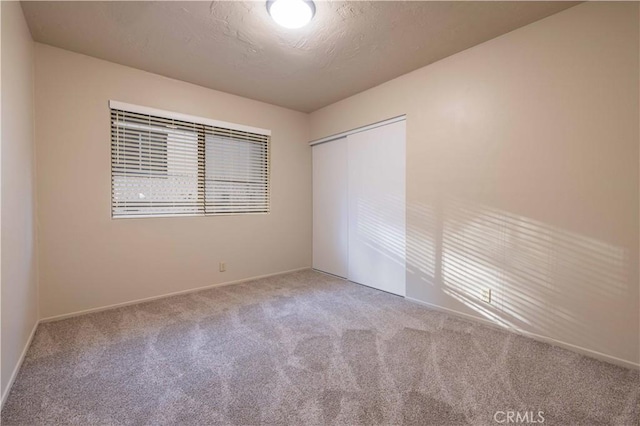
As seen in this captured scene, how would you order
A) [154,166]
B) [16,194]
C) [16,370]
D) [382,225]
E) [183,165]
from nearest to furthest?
[16,370] < [16,194] < [154,166] < [183,165] < [382,225]

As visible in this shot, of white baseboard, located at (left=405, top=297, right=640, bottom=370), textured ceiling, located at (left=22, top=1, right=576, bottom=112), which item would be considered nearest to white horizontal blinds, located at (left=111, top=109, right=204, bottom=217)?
textured ceiling, located at (left=22, top=1, right=576, bottom=112)

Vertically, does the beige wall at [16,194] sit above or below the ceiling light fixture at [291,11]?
below

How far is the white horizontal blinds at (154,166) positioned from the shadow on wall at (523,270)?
8.47ft

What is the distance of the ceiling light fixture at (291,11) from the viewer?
1.93 m

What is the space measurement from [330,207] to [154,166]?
2.31m

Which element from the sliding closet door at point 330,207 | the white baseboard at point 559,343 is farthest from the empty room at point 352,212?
the sliding closet door at point 330,207

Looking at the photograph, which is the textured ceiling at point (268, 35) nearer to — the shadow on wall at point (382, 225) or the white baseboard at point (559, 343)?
the shadow on wall at point (382, 225)

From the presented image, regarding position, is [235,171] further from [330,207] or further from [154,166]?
[330,207]

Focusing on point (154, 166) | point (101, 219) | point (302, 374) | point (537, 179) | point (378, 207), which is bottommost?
point (302, 374)

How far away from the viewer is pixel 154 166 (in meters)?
3.12

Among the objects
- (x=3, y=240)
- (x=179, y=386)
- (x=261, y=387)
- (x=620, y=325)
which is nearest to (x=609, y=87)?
(x=620, y=325)

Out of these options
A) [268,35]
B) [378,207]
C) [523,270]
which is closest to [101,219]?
[268,35]

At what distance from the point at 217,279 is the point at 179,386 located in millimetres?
2006

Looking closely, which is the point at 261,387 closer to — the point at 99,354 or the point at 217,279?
the point at 99,354
